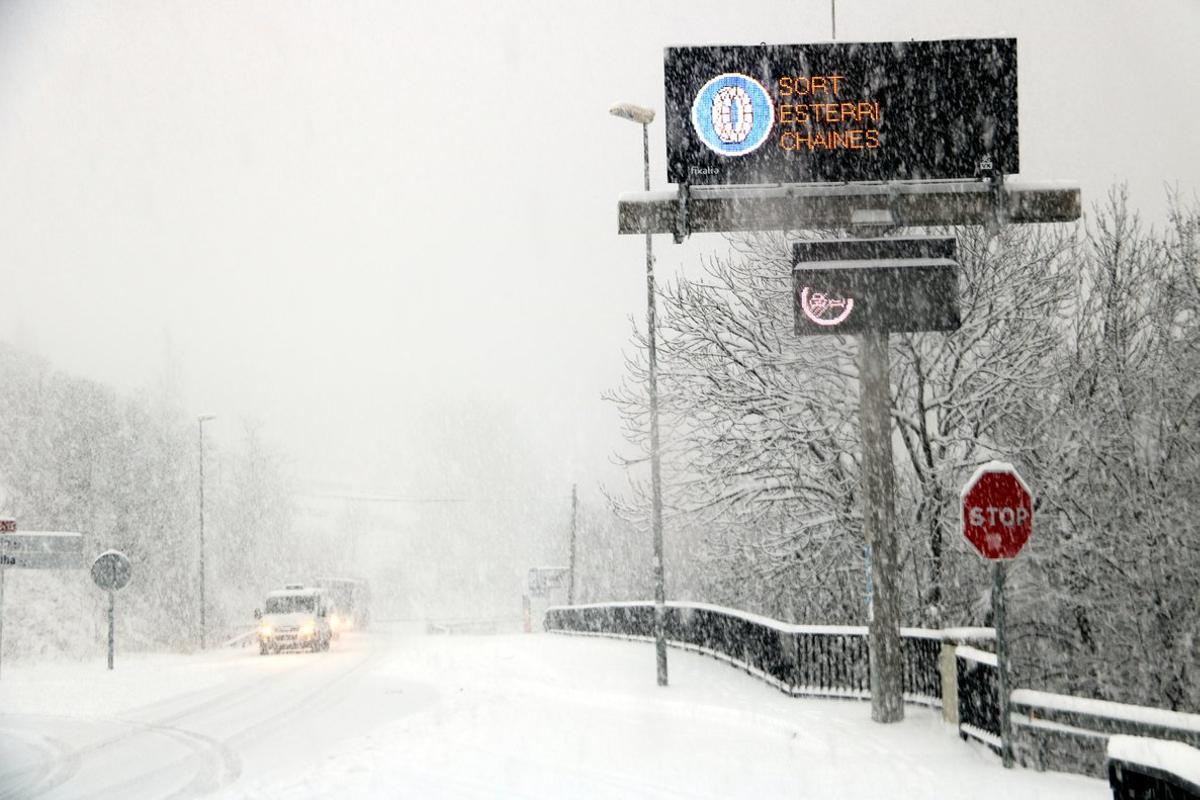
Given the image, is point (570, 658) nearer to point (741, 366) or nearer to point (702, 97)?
point (741, 366)

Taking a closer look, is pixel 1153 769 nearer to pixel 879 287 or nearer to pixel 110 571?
pixel 879 287

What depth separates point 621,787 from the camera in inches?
419

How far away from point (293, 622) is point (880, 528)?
22.6 m

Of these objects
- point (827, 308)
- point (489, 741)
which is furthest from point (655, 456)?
point (489, 741)

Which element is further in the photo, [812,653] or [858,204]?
[812,653]

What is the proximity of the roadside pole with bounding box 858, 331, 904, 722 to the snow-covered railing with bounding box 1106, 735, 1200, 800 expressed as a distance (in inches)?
312

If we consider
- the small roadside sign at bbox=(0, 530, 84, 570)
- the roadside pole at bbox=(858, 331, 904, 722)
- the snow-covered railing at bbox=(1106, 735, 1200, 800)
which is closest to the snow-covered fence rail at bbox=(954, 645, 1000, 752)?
the roadside pole at bbox=(858, 331, 904, 722)

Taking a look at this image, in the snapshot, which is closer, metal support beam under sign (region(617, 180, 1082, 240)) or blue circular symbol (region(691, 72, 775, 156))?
blue circular symbol (region(691, 72, 775, 156))

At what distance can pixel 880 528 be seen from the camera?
14.7 m

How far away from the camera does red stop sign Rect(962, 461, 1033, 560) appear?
1136 cm

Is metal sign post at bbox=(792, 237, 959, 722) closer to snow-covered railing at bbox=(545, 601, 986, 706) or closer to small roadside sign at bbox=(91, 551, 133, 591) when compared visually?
snow-covered railing at bbox=(545, 601, 986, 706)

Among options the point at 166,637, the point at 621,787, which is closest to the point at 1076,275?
the point at 621,787

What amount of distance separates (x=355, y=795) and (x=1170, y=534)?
2012cm

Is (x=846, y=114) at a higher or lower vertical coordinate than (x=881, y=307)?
higher
